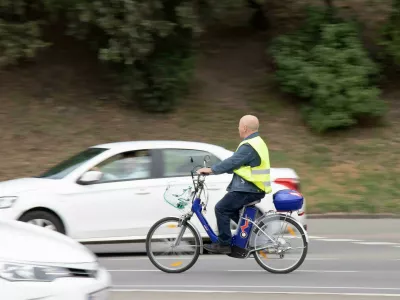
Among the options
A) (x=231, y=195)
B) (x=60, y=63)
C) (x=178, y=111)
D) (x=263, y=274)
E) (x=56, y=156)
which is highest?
(x=60, y=63)

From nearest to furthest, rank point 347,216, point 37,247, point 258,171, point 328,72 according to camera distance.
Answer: point 37,247, point 258,171, point 347,216, point 328,72

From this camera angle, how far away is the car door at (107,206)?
1051 centimetres

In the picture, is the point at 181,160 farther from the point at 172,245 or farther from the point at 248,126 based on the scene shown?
the point at 248,126

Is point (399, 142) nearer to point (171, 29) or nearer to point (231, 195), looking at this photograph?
point (171, 29)

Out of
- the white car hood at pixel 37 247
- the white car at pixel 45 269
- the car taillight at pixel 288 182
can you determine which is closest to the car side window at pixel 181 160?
the car taillight at pixel 288 182

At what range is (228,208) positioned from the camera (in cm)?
902

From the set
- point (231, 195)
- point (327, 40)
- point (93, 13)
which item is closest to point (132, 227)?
point (231, 195)

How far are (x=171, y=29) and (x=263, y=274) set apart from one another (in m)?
10.4

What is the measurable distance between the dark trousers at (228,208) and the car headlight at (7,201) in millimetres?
2933

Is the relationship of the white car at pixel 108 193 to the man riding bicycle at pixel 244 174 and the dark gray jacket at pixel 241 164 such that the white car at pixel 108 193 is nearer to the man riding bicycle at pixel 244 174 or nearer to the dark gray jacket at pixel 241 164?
the man riding bicycle at pixel 244 174

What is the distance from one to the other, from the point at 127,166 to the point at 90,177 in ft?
1.95

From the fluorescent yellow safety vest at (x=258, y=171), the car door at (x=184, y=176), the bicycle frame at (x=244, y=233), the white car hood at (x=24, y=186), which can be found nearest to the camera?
the fluorescent yellow safety vest at (x=258, y=171)

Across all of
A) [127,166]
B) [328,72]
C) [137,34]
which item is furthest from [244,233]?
[328,72]

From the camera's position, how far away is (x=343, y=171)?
1698 cm
